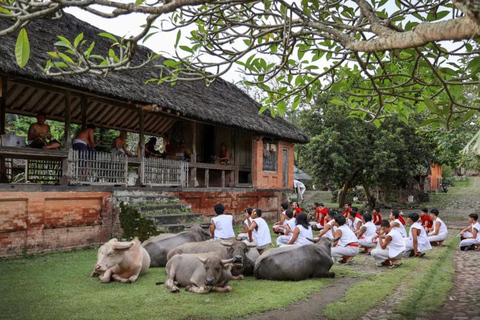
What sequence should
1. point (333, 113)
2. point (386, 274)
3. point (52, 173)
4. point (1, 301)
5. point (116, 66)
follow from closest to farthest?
point (116, 66), point (1, 301), point (386, 274), point (52, 173), point (333, 113)

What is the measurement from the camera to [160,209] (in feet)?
41.0

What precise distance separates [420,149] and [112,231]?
67.6ft

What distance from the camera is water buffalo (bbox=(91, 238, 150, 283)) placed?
7.50 meters

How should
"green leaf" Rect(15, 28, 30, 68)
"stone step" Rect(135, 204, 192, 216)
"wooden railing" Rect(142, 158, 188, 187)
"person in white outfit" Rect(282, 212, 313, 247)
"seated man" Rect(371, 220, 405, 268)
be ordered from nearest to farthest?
"green leaf" Rect(15, 28, 30, 68)
"person in white outfit" Rect(282, 212, 313, 247)
"seated man" Rect(371, 220, 405, 268)
"stone step" Rect(135, 204, 192, 216)
"wooden railing" Rect(142, 158, 188, 187)

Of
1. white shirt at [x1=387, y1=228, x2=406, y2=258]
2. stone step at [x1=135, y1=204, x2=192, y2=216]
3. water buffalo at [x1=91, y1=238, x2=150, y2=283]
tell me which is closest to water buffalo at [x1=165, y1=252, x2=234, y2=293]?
water buffalo at [x1=91, y1=238, x2=150, y2=283]

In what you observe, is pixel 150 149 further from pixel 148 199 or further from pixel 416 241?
pixel 416 241

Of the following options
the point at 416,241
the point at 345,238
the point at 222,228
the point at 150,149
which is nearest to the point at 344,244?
the point at 345,238

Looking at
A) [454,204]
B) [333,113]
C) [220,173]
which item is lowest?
[454,204]

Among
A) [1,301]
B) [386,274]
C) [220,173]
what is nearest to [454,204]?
[220,173]

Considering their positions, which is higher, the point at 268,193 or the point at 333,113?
the point at 333,113

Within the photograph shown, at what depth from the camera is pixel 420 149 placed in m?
26.7

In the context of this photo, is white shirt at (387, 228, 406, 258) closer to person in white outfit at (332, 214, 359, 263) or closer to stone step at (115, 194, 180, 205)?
person in white outfit at (332, 214, 359, 263)

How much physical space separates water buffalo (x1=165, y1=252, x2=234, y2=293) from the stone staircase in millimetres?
4153

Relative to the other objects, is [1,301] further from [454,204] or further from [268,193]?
[454,204]
